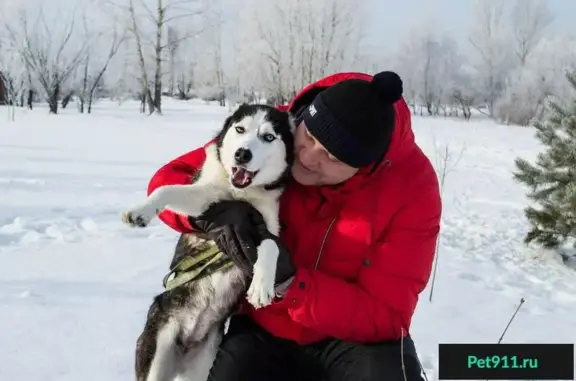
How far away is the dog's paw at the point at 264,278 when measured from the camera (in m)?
1.84

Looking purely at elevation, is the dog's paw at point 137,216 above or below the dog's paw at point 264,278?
above

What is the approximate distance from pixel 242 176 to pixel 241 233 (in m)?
0.24

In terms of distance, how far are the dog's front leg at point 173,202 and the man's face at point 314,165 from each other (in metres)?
0.36

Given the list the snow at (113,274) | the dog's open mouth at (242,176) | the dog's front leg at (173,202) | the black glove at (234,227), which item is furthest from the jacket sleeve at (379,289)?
the snow at (113,274)

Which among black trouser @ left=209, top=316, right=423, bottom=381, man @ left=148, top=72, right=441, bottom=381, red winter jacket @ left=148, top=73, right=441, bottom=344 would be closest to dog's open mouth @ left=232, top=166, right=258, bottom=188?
man @ left=148, top=72, right=441, bottom=381

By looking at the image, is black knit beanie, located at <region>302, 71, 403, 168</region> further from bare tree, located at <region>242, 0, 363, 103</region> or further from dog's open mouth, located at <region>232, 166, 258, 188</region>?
bare tree, located at <region>242, 0, 363, 103</region>

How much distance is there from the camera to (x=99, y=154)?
9812 millimetres

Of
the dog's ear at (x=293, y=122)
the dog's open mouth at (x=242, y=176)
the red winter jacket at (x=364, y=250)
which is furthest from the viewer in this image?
the dog's ear at (x=293, y=122)

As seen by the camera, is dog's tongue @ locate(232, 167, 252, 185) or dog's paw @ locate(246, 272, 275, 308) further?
dog's tongue @ locate(232, 167, 252, 185)

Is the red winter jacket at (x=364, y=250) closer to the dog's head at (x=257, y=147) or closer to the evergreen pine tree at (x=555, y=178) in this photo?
the dog's head at (x=257, y=147)

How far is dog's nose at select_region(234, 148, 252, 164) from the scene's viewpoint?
198 centimetres

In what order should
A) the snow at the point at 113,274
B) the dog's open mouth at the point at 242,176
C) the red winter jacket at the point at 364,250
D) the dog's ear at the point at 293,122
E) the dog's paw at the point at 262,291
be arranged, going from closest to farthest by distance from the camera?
the dog's paw at the point at 262,291, the red winter jacket at the point at 364,250, the dog's open mouth at the point at 242,176, the dog's ear at the point at 293,122, the snow at the point at 113,274

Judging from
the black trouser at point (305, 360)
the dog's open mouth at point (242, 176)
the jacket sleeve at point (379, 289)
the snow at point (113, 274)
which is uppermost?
the dog's open mouth at point (242, 176)

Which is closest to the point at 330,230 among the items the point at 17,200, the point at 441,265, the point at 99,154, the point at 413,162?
the point at 413,162
